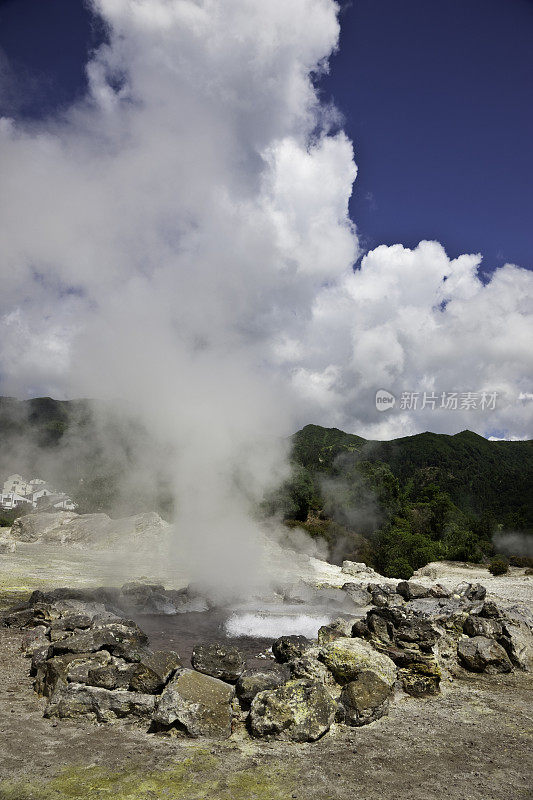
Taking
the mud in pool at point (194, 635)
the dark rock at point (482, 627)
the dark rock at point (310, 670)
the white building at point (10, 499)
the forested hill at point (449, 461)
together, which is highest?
the forested hill at point (449, 461)

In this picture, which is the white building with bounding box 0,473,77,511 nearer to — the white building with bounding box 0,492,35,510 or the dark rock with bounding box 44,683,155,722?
the white building with bounding box 0,492,35,510

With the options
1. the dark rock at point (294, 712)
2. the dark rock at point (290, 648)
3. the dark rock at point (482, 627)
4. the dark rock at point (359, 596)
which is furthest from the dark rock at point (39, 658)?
the dark rock at point (359, 596)

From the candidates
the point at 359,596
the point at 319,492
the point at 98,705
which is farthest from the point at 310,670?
the point at 319,492

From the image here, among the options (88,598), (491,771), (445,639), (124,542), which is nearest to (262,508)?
(124,542)

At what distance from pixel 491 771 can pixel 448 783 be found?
2.74 ft

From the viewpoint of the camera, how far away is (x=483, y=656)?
A: 11.2m

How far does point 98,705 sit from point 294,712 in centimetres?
313

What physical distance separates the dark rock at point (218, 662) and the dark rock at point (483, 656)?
19.2 feet

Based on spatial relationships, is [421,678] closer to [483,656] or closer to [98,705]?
[483,656]

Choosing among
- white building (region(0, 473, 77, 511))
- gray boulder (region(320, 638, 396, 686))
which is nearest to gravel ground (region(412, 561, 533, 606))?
gray boulder (region(320, 638, 396, 686))

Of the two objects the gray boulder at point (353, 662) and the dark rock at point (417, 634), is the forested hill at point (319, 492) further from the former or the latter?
the gray boulder at point (353, 662)

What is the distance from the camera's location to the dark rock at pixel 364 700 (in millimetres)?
7719

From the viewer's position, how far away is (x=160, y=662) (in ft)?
28.1

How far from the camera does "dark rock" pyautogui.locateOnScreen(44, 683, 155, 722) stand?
730 centimetres
